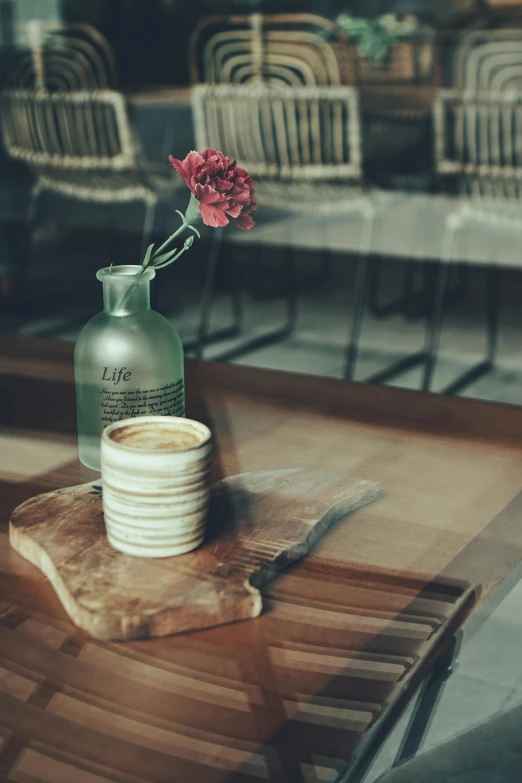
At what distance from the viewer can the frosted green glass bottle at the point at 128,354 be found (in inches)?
26.6

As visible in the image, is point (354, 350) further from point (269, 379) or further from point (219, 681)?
point (219, 681)

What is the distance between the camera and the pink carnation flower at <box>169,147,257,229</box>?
61 cm

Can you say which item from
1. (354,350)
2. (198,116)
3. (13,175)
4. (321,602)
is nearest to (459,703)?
(321,602)

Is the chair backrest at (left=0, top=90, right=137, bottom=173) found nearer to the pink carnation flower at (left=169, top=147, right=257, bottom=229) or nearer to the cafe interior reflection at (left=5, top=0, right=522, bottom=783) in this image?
the cafe interior reflection at (left=5, top=0, right=522, bottom=783)

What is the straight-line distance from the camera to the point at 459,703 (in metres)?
1.14

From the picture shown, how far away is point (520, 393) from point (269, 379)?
1.28 metres

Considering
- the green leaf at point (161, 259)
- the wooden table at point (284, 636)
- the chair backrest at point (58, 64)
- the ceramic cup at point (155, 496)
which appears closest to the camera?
the wooden table at point (284, 636)

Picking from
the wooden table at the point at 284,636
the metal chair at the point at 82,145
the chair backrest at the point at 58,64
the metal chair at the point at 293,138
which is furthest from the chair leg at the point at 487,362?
the wooden table at the point at 284,636

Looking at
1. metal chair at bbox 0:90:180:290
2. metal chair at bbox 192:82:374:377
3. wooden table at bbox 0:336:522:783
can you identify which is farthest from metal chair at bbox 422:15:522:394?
wooden table at bbox 0:336:522:783

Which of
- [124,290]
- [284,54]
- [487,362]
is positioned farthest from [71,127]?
[124,290]

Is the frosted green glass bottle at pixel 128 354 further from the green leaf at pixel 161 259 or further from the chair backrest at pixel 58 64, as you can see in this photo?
the chair backrest at pixel 58 64

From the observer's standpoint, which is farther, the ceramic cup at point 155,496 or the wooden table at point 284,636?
the ceramic cup at point 155,496

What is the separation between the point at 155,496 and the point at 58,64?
220 centimetres

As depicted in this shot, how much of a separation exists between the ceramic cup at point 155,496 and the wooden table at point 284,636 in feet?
0.18
